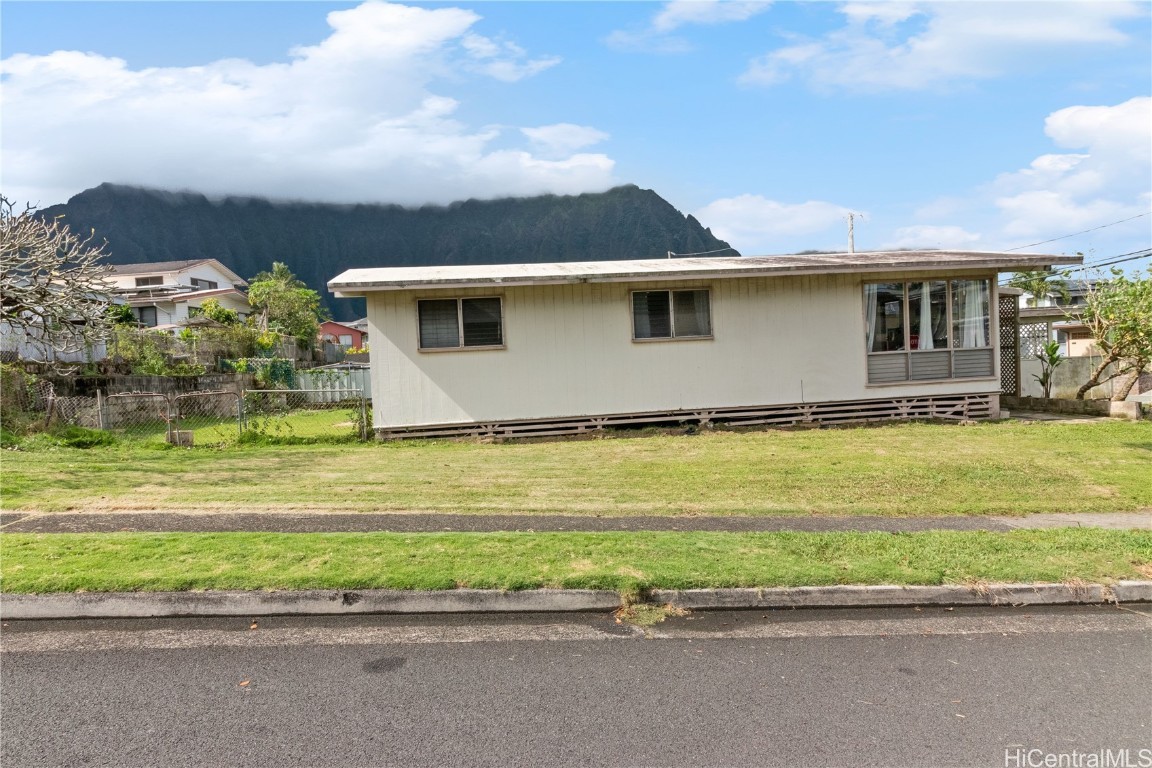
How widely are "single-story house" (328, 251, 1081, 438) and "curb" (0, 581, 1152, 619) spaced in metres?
8.26

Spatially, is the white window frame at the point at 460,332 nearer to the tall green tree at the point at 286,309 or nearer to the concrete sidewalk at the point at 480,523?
the concrete sidewalk at the point at 480,523

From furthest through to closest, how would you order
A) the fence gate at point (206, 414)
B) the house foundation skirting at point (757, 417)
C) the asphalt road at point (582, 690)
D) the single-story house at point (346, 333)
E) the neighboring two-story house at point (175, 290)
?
1. the single-story house at point (346, 333)
2. the neighboring two-story house at point (175, 290)
3. the fence gate at point (206, 414)
4. the house foundation skirting at point (757, 417)
5. the asphalt road at point (582, 690)

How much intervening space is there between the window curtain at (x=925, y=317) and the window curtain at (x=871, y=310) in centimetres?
98

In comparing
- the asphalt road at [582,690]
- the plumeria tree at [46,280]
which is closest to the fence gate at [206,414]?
the plumeria tree at [46,280]

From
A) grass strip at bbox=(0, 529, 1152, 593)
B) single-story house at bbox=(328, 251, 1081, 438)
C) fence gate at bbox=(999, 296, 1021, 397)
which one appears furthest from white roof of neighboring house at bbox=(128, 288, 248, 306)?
fence gate at bbox=(999, 296, 1021, 397)

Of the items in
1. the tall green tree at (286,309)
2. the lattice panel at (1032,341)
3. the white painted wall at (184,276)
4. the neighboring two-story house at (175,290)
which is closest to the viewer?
the lattice panel at (1032,341)

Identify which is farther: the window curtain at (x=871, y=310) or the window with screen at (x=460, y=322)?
the window curtain at (x=871, y=310)

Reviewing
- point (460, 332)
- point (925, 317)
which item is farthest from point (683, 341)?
point (925, 317)

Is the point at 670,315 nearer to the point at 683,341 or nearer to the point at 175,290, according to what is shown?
the point at 683,341

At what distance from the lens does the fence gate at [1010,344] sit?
16.8 metres

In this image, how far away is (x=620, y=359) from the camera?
548 inches

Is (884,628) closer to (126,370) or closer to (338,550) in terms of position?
(338,550)

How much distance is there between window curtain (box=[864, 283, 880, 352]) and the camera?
47.8 feet

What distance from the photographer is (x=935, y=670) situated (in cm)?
418
